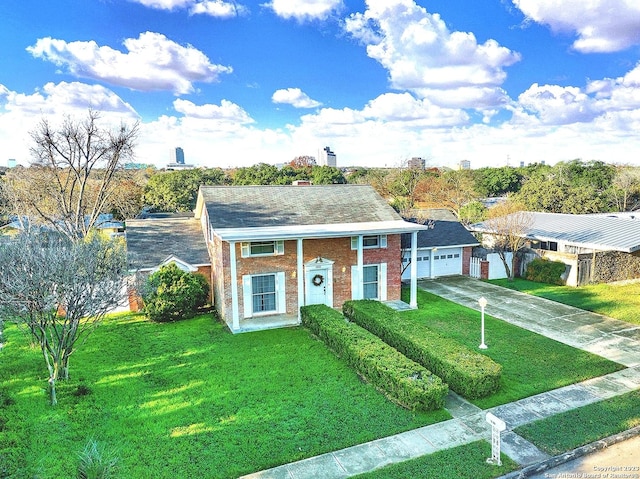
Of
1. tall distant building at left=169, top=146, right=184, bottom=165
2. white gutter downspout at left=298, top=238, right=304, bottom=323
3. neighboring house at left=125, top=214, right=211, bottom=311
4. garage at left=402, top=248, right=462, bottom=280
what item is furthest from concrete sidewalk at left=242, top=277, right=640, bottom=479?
tall distant building at left=169, top=146, right=184, bottom=165

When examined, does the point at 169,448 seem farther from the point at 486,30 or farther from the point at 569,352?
the point at 486,30

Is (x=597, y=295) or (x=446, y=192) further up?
(x=446, y=192)

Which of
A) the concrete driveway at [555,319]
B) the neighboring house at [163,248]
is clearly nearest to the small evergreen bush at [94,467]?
the neighboring house at [163,248]

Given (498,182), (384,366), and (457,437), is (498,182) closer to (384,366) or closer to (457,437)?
(384,366)

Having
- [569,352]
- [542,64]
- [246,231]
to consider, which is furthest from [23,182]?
[542,64]

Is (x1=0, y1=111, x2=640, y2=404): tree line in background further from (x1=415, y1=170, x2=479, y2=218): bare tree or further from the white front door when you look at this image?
the white front door

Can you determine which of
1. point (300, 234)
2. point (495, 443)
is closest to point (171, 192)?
point (300, 234)
